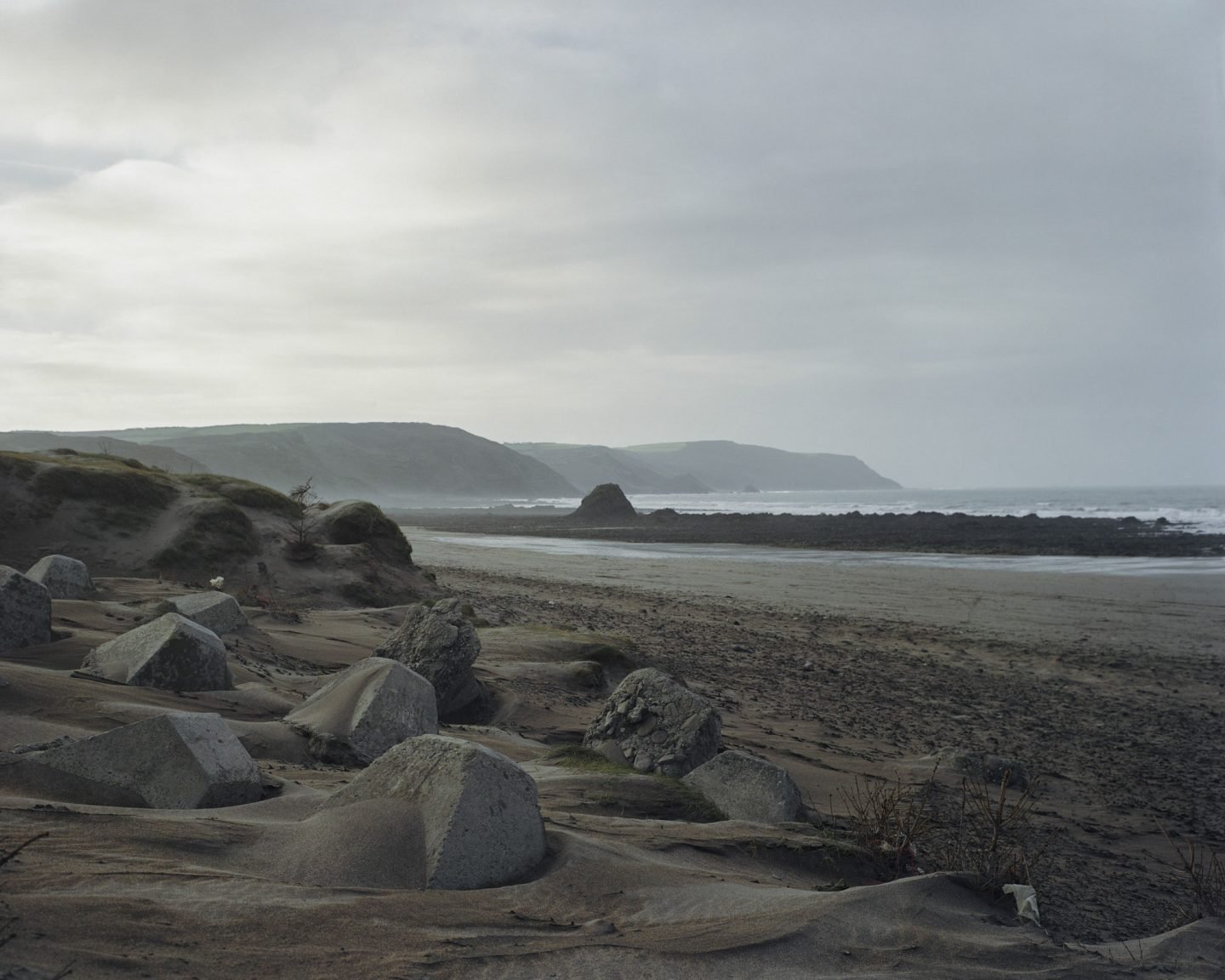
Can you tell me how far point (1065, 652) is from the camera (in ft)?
36.9

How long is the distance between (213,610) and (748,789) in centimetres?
457

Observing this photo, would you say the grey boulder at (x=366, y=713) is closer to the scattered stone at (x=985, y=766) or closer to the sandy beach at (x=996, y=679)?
the sandy beach at (x=996, y=679)

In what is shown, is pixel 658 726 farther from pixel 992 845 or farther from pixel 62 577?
pixel 62 577

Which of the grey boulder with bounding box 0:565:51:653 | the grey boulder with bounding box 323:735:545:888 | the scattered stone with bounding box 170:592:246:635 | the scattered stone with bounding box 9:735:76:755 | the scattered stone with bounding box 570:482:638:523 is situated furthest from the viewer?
the scattered stone with bounding box 570:482:638:523

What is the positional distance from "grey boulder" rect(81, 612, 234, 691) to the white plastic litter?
4300mm

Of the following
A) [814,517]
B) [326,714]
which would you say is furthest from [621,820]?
[814,517]

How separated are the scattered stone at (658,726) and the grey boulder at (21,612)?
3.49 meters

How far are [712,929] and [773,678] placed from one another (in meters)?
6.68

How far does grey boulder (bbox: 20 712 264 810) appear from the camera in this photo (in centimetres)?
319

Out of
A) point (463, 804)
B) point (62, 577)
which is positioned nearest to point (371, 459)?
point (62, 577)

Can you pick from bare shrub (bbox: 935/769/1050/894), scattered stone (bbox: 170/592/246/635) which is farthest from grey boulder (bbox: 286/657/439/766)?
bare shrub (bbox: 935/769/1050/894)

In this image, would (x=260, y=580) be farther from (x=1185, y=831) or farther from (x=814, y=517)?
(x=814, y=517)

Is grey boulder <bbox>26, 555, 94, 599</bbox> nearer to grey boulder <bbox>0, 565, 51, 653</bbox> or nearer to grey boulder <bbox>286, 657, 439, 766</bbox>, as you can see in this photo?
grey boulder <bbox>0, 565, 51, 653</bbox>

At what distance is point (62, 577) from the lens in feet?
25.5
